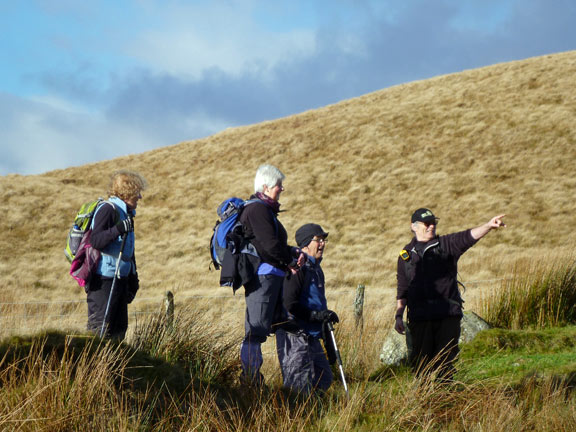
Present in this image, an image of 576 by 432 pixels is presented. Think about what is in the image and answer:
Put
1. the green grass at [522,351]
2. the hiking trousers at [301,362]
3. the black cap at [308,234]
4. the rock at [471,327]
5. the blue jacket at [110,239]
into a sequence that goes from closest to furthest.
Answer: the hiking trousers at [301,362]
the black cap at [308,234]
the blue jacket at [110,239]
the green grass at [522,351]
the rock at [471,327]

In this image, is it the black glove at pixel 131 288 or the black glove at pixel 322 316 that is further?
the black glove at pixel 131 288

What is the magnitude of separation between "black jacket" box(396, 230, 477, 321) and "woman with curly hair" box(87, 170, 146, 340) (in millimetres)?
2477

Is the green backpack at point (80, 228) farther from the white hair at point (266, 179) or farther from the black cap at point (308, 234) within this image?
the black cap at point (308, 234)

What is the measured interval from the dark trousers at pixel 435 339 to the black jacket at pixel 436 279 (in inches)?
3.0

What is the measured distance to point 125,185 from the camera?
5465 mm

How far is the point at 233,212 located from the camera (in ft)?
16.0

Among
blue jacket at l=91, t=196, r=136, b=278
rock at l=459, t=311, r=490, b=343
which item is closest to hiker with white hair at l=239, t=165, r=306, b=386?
blue jacket at l=91, t=196, r=136, b=278

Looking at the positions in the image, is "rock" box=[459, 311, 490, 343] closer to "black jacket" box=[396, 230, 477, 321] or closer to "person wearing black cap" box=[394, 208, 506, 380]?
"person wearing black cap" box=[394, 208, 506, 380]

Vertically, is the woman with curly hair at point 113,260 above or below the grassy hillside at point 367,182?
below

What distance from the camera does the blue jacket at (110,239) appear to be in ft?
17.0

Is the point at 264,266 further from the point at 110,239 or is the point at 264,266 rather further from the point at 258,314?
the point at 110,239

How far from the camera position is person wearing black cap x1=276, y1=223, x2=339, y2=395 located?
4.66 metres

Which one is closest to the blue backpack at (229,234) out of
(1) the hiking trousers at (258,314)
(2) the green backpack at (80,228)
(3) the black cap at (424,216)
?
(1) the hiking trousers at (258,314)

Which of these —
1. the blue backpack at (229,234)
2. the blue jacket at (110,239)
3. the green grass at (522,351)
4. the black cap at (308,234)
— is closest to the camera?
the blue backpack at (229,234)
